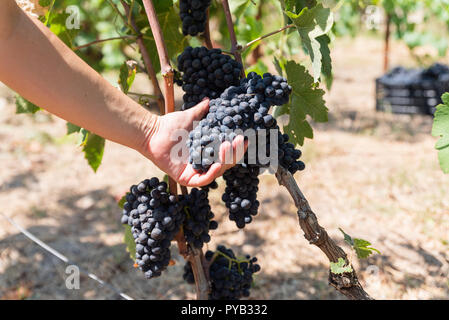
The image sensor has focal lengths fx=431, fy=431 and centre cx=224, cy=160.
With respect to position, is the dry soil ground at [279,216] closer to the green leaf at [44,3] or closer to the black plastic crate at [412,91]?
the black plastic crate at [412,91]

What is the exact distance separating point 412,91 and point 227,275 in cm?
356

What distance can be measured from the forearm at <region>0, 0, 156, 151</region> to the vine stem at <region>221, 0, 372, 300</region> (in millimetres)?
365

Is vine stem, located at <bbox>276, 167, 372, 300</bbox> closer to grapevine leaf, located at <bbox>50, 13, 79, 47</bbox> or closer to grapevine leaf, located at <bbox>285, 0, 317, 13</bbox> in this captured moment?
grapevine leaf, located at <bbox>285, 0, 317, 13</bbox>

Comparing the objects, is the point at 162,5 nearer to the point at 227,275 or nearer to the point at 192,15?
the point at 192,15

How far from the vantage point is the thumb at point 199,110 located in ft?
3.63

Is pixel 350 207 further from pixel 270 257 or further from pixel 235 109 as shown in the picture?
pixel 235 109

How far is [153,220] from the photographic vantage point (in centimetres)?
120

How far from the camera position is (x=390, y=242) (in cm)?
219

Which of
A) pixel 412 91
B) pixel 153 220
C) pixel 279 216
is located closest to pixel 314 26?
pixel 153 220

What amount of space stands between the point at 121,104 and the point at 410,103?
12.8ft

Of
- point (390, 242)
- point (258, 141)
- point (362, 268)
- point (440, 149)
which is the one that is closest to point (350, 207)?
point (390, 242)

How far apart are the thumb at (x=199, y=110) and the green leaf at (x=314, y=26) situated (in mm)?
284

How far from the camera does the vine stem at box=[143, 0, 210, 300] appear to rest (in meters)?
1.12

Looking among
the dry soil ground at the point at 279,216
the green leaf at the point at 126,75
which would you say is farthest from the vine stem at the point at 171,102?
the dry soil ground at the point at 279,216
